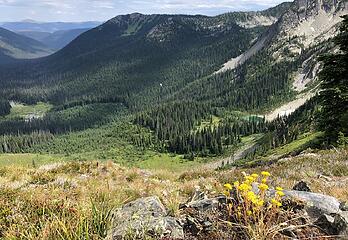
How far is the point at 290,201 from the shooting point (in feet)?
26.2

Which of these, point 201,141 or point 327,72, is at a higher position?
point 327,72

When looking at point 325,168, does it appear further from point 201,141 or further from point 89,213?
point 201,141

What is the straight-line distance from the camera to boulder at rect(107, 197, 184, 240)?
22.4ft

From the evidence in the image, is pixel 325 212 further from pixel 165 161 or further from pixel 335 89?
pixel 165 161

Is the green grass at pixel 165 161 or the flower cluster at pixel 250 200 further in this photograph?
the green grass at pixel 165 161

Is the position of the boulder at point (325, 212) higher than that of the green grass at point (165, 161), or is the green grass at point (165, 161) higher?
the boulder at point (325, 212)

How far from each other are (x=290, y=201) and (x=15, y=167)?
15027 mm

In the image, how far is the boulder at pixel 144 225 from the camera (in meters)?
6.83

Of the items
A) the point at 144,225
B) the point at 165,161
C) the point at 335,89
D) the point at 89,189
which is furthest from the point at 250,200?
the point at 165,161

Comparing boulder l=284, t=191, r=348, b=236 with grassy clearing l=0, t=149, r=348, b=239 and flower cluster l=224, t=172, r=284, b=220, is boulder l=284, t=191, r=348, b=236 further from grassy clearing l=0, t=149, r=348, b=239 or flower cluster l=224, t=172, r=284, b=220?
grassy clearing l=0, t=149, r=348, b=239

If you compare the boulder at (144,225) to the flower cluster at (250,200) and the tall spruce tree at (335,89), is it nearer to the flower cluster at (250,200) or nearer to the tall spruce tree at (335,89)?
the flower cluster at (250,200)

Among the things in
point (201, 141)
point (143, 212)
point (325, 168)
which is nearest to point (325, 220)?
point (143, 212)

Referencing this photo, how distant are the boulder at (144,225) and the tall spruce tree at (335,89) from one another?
26541 millimetres

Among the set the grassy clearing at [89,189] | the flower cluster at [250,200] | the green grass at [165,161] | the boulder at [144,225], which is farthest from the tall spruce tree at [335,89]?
the green grass at [165,161]
